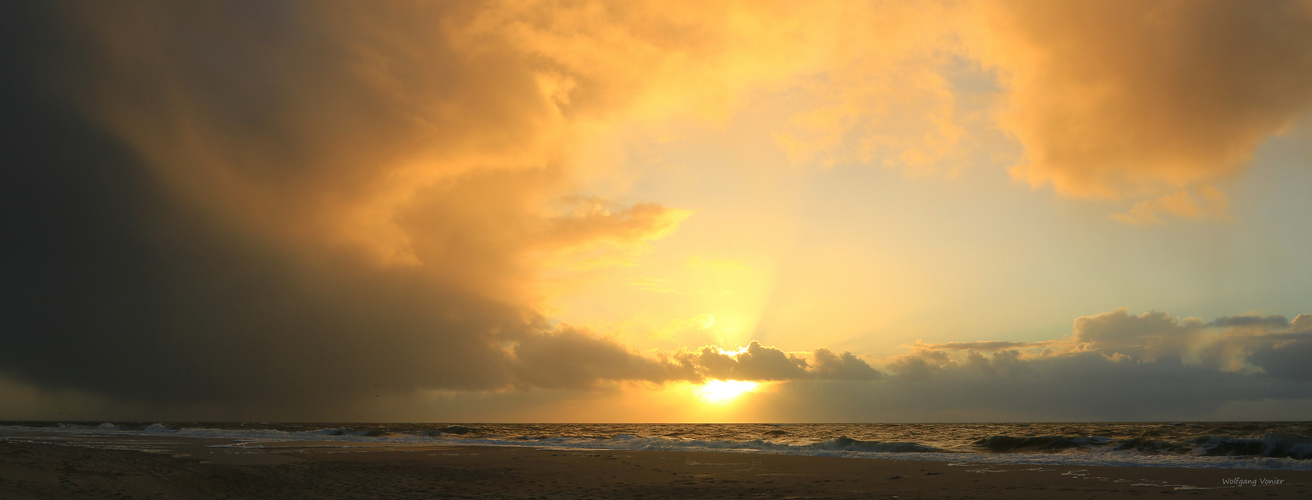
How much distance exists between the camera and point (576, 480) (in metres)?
20.6

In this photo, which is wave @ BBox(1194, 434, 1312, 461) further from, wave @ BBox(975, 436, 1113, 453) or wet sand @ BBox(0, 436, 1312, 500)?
wet sand @ BBox(0, 436, 1312, 500)

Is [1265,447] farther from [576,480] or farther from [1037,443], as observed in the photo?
[576,480]

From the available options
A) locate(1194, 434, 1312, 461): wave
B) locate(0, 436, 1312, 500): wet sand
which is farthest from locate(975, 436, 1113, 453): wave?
locate(0, 436, 1312, 500): wet sand

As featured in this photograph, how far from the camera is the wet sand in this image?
597 inches

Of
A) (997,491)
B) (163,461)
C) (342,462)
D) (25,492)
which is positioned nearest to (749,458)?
(997,491)

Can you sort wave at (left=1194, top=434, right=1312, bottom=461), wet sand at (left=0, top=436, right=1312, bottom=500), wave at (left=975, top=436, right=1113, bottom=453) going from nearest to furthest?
wet sand at (left=0, top=436, right=1312, bottom=500) → wave at (left=1194, top=434, right=1312, bottom=461) → wave at (left=975, top=436, right=1113, bottom=453)

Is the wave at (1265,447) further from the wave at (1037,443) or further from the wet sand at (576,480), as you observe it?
the wet sand at (576,480)

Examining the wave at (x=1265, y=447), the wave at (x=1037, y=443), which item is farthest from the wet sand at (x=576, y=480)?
the wave at (x=1037, y=443)

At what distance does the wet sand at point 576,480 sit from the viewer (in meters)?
15.2

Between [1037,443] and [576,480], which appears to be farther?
[1037,443]

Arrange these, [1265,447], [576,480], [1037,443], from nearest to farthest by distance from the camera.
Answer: [576,480]
[1265,447]
[1037,443]

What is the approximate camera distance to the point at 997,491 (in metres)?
16.9

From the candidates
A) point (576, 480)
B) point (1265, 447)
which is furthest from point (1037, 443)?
point (576, 480)

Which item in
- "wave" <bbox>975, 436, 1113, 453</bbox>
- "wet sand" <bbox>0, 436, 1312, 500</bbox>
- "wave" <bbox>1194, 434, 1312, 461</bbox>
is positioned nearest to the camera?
"wet sand" <bbox>0, 436, 1312, 500</bbox>
